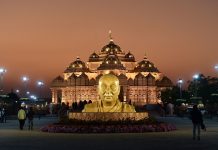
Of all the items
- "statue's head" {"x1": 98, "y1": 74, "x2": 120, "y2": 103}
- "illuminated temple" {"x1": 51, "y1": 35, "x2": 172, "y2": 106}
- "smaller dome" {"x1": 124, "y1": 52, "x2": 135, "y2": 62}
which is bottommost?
"statue's head" {"x1": 98, "y1": 74, "x2": 120, "y2": 103}

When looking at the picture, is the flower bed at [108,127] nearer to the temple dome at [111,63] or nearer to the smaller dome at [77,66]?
the temple dome at [111,63]

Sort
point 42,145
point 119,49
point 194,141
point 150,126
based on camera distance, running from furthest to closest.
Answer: point 119,49
point 150,126
point 194,141
point 42,145

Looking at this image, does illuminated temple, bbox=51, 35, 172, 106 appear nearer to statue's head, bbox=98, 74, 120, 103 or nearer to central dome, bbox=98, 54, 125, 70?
central dome, bbox=98, 54, 125, 70

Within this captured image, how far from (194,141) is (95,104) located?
34.0ft

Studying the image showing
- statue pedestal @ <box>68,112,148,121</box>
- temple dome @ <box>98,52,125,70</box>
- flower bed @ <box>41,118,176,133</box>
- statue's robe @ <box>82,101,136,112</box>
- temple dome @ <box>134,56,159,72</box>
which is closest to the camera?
flower bed @ <box>41,118,176,133</box>

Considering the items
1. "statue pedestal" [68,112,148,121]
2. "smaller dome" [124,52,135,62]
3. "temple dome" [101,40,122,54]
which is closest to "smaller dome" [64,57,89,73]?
"temple dome" [101,40,122,54]

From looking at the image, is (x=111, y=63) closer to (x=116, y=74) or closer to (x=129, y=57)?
(x=116, y=74)

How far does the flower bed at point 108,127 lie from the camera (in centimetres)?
2922

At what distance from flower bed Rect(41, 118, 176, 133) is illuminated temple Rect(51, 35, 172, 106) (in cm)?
11505

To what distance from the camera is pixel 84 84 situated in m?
152

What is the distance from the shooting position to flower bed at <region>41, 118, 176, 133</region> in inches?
1150

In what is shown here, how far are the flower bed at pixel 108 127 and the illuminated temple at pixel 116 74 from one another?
377 feet

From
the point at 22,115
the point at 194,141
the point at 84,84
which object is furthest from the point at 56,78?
the point at 194,141

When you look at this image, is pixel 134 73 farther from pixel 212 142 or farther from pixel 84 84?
pixel 212 142
